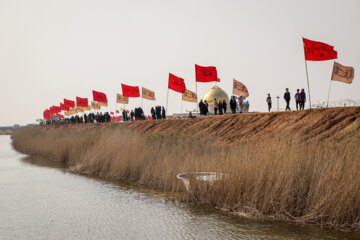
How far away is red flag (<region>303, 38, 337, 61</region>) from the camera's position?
1936cm

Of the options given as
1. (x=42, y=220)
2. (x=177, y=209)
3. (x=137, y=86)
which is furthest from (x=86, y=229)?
(x=137, y=86)

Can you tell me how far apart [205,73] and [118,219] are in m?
21.3

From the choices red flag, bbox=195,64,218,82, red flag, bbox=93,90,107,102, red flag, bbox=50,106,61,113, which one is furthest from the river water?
red flag, bbox=50,106,61,113

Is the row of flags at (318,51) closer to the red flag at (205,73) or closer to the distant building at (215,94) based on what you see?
the red flag at (205,73)

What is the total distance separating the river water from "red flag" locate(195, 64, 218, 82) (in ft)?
56.1

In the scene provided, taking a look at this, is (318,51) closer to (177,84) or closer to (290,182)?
(177,84)

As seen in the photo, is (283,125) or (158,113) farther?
(158,113)

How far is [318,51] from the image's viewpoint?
1953 cm

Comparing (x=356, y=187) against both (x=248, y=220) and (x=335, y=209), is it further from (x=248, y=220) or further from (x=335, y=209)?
(x=248, y=220)

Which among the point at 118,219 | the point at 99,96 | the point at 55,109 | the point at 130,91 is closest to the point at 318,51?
the point at 118,219

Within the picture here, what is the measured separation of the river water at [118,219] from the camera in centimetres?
725

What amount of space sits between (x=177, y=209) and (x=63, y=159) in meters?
14.4

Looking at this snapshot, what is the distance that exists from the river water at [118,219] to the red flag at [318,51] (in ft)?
40.1

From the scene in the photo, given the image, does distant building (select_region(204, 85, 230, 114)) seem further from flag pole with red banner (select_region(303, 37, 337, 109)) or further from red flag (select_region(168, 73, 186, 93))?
flag pole with red banner (select_region(303, 37, 337, 109))
